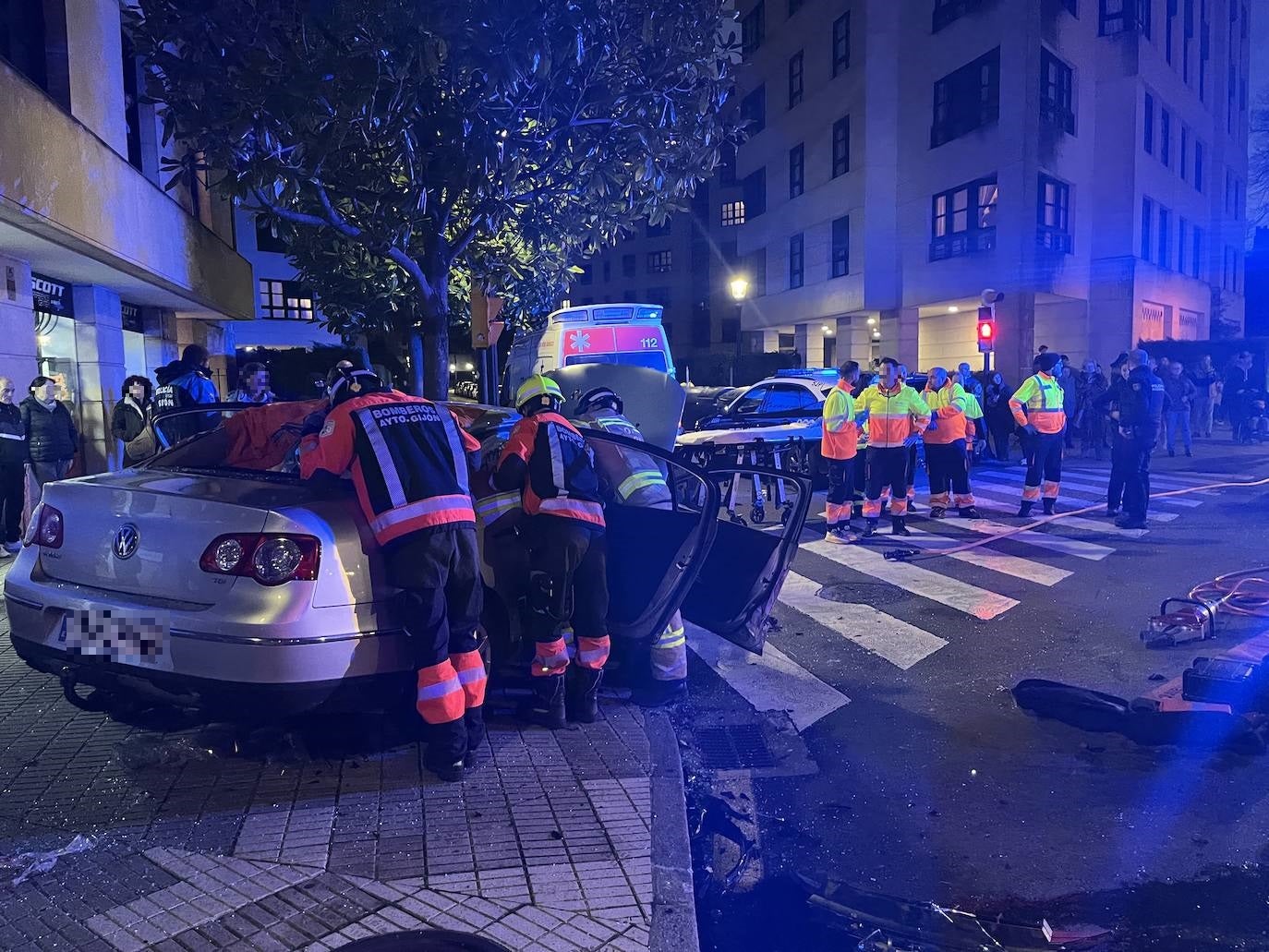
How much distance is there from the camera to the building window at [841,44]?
2861 centimetres

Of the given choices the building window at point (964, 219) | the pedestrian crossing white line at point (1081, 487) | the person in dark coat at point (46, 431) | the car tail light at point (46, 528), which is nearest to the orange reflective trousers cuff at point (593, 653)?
the car tail light at point (46, 528)

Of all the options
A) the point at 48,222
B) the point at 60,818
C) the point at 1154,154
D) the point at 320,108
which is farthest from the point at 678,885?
the point at 1154,154

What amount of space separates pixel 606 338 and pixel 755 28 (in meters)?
25.3

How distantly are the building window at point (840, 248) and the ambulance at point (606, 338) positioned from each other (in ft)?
48.4

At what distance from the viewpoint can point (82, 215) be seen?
34.4 ft

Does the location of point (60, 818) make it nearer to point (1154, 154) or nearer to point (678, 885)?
point (678, 885)

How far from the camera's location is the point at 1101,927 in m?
3.04

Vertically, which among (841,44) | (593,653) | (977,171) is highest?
(841,44)

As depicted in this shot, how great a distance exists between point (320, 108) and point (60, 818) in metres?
6.50

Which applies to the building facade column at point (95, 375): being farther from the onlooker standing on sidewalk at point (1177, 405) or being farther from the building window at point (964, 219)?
the building window at point (964, 219)

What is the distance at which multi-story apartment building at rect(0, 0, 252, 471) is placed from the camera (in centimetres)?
953

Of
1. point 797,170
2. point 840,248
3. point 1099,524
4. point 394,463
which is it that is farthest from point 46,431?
point 797,170

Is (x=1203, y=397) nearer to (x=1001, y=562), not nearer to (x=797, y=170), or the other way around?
(x=797, y=170)

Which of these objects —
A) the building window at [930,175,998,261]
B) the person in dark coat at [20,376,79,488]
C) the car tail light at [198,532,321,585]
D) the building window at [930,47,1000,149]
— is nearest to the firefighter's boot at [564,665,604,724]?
the car tail light at [198,532,321,585]
